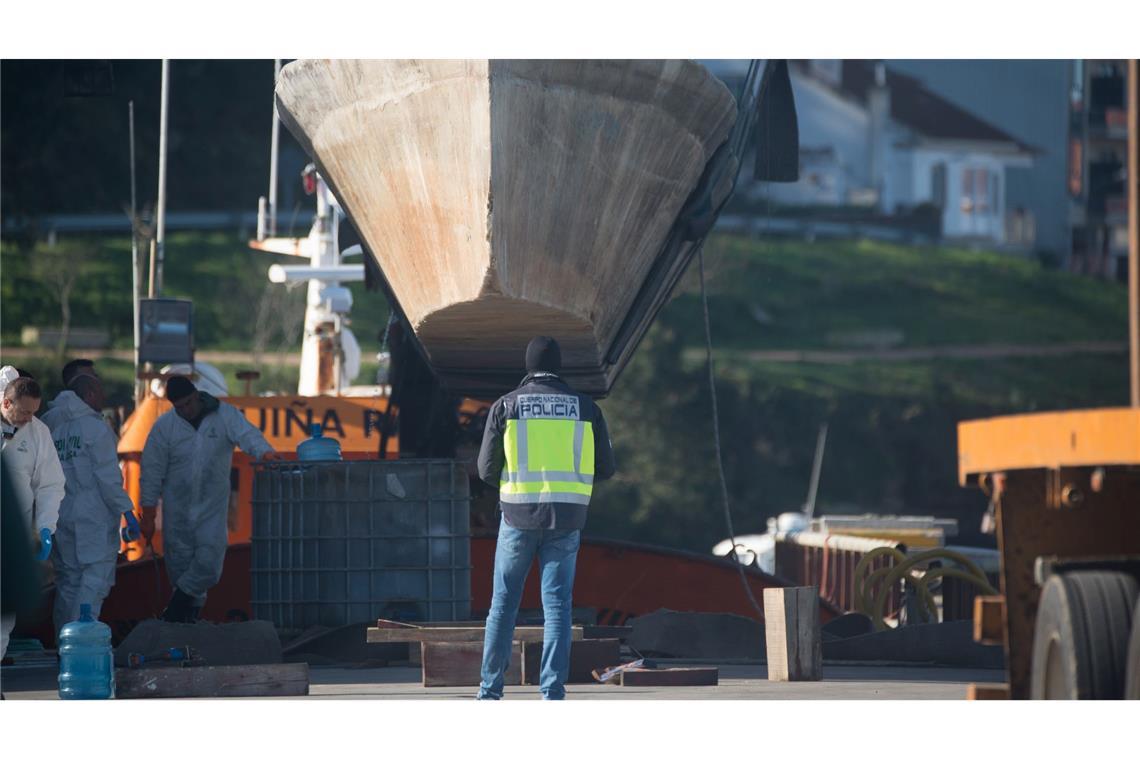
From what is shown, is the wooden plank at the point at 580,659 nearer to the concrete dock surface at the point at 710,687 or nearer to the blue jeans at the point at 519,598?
the concrete dock surface at the point at 710,687

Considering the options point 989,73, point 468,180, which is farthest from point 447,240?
point 989,73

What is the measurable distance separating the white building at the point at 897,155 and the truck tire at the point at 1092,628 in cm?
6071

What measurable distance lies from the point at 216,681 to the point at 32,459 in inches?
58.2

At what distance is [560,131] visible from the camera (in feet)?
36.3

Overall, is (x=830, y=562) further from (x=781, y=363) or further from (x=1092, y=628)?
(x=781, y=363)

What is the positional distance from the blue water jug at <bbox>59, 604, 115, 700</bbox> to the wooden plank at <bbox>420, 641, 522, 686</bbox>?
5.19 feet

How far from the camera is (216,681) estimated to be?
9805 mm

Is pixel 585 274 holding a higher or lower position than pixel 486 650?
higher

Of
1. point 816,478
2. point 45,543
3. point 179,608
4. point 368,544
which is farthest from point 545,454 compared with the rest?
point 816,478

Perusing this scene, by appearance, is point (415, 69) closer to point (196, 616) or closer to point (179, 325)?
point (196, 616)

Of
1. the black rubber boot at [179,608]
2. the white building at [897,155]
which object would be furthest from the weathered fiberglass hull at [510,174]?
the white building at [897,155]

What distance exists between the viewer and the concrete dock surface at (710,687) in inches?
378

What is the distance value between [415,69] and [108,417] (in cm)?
728

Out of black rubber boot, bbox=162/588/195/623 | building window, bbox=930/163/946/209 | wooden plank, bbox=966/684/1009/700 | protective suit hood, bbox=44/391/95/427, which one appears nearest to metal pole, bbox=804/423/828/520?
black rubber boot, bbox=162/588/195/623
